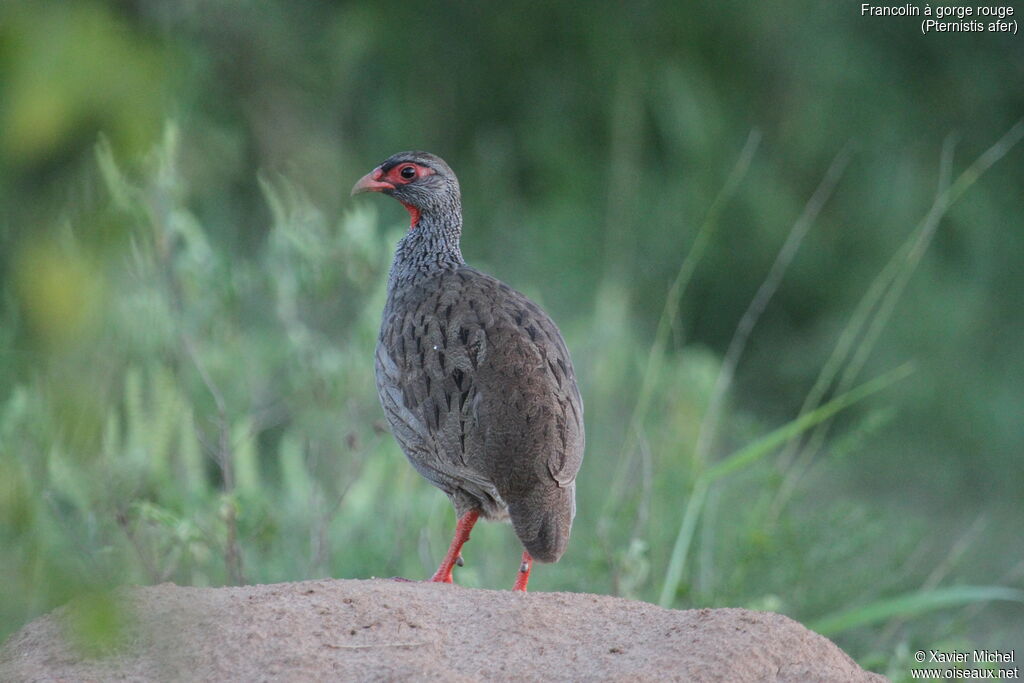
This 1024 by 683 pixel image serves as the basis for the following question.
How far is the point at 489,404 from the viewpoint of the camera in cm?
461

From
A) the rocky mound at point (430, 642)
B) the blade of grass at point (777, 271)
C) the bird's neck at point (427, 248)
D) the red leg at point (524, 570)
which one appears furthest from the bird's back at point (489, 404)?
the blade of grass at point (777, 271)

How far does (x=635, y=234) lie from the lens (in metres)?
11.4

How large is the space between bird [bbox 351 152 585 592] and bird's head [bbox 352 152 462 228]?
1.81 feet

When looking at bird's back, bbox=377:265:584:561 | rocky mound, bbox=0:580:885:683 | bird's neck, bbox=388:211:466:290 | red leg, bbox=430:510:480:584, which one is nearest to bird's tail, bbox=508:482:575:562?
bird's back, bbox=377:265:584:561

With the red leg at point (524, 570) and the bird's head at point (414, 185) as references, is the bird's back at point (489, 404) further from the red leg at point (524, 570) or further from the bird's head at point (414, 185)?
the bird's head at point (414, 185)

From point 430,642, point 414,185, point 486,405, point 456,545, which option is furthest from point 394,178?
point 430,642

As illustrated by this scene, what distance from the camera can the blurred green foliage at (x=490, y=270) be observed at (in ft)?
4.97

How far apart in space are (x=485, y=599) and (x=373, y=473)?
2.71 meters

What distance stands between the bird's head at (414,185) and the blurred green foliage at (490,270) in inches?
6.0

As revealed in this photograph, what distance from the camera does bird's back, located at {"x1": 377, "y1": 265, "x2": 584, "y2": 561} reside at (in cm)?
454

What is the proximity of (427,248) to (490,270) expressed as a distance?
14.2 feet

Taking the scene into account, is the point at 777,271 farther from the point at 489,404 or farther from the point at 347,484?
the point at 489,404

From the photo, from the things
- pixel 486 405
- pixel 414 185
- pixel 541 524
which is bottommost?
pixel 541 524

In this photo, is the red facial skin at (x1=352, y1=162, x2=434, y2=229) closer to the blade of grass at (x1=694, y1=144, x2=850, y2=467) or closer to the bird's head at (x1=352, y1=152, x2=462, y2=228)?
the bird's head at (x1=352, y1=152, x2=462, y2=228)
